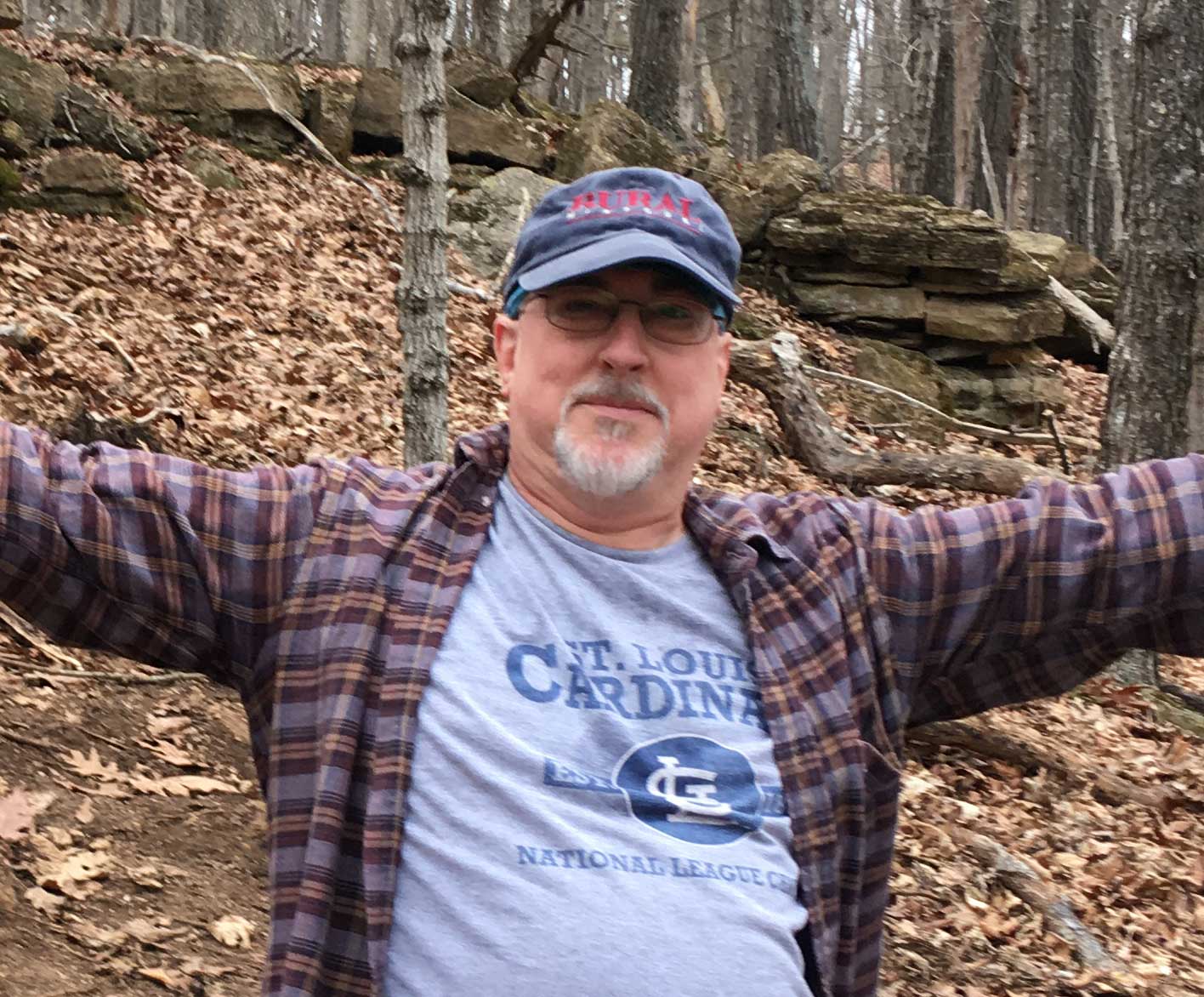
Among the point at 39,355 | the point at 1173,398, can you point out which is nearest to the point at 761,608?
the point at 1173,398

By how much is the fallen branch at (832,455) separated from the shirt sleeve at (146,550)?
6.33 metres

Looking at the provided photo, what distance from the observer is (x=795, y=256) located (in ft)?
42.3

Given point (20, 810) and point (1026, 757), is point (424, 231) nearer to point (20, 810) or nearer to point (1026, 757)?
point (20, 810)

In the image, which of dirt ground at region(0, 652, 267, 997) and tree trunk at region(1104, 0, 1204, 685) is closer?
dirt ground at region(0, 652, 267, 997)

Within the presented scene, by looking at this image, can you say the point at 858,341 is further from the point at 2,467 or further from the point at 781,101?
the point at 2,467

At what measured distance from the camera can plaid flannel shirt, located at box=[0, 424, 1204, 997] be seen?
210 cm

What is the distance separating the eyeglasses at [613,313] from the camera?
2465 millimetres

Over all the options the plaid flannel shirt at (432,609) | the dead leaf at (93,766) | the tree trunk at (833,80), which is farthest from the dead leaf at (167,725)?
the tree trunk at (833,80)

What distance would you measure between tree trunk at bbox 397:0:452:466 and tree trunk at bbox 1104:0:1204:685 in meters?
3.83

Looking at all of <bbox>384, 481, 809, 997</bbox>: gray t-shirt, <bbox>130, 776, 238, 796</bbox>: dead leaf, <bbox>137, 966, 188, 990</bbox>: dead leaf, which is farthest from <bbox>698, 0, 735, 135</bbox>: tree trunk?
<bbox>384, 481, 809, 997</bbox>: gray t-shirt

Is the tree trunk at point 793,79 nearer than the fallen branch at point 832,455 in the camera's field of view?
No

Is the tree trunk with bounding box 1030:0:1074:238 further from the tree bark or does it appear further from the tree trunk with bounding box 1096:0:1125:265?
the tree bark

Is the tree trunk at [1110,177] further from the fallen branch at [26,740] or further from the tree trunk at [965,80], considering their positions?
the fallen branch at [26,740]

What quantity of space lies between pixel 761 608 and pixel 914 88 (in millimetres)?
17889
